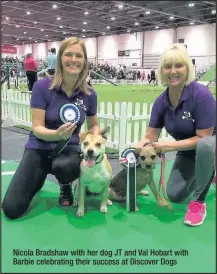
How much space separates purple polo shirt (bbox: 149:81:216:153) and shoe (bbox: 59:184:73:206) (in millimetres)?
1042

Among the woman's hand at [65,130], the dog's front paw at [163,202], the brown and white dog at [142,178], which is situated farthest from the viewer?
the dog's front paw at [163,202]

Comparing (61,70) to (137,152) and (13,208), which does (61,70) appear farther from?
(13,208)

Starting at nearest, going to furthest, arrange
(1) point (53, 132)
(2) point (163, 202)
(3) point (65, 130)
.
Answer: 1. (3) point (65, 130)
2. (1) point (53, 132)
3. (2) point (163, 202)

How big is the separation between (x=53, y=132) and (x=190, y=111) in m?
1.09

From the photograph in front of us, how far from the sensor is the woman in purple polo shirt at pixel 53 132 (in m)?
2.38

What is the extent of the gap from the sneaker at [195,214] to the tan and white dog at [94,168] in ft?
2.22

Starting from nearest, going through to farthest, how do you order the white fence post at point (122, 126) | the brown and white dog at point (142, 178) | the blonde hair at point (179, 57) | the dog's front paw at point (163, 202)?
the blonde hair at point (179, 57) < the brown and white dog at point (142, 178) < the dog's front paw at point (163, 202) < the white fence post at point (122, 126)

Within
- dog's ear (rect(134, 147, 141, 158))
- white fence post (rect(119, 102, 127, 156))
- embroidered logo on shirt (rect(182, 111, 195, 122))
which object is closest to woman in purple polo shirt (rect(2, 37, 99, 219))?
dog's ear (rect(134, 147, 141, 158))

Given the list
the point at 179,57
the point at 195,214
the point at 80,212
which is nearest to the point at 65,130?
the point at 80,212

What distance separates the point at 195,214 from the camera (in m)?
2.32

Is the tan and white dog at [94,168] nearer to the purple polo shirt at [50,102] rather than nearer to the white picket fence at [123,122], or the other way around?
the purple polo shirt at [50,102]

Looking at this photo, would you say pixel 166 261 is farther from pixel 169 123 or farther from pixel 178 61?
pixel 178 61

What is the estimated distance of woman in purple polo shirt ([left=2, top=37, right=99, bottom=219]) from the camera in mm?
2383

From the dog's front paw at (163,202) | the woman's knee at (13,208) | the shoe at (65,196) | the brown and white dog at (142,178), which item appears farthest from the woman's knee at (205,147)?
the woman's knee at (13,208)
